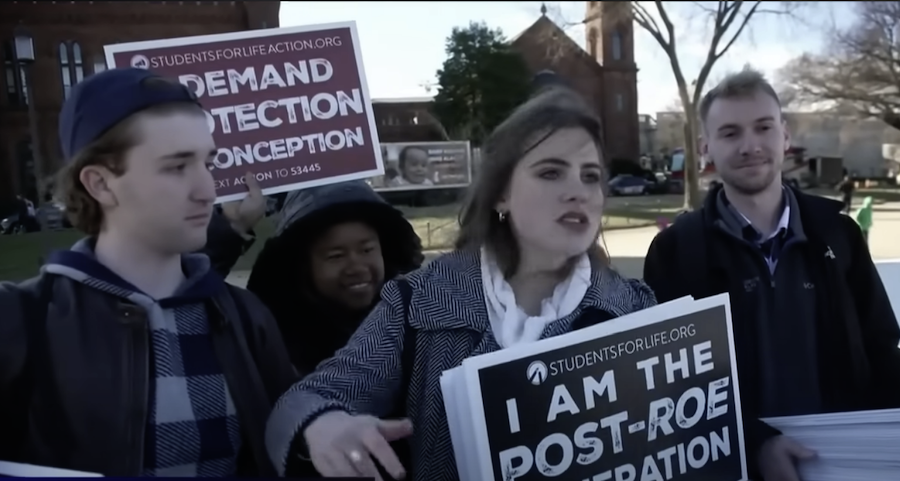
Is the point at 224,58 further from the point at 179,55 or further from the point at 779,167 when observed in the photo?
the point at 779,167

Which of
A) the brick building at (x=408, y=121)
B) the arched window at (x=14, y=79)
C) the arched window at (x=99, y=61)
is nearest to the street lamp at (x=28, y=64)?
the arched window at (x=14, y=79)

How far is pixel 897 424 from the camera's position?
1.37 m

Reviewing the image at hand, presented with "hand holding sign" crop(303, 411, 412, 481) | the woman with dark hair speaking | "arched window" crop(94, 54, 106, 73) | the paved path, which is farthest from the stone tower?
"hand holding sign" crop(303, 411, 412, 481)

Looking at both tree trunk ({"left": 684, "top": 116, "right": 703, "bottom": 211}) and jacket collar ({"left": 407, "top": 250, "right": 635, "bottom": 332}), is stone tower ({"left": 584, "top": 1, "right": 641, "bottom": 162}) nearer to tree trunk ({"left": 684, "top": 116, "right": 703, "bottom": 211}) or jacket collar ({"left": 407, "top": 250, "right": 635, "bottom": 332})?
tree trunk ({"left": 684, "top": 116, "right": 703, "bottom": 211})

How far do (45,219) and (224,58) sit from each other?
620 millimetres

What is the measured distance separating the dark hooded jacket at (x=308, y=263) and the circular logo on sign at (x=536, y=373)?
0.88 m

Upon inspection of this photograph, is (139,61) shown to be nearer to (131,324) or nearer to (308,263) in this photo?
(308,263)

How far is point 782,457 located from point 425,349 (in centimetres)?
77

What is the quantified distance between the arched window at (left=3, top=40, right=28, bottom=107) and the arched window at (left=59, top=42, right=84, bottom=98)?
0.11 metres

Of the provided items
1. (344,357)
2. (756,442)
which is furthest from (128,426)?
(756,442)

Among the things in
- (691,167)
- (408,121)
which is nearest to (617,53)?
(691,167)

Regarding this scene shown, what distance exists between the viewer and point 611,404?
4.35ft

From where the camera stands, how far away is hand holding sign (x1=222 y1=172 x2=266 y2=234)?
1.94 meters

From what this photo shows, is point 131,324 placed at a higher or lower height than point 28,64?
lower
